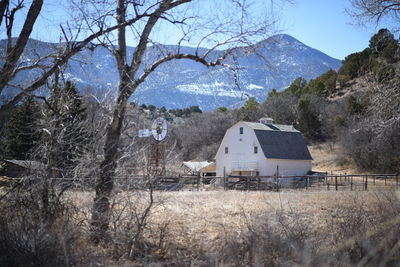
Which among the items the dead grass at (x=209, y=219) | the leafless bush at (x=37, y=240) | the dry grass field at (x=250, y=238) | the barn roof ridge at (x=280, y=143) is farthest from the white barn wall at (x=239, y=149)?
the leafless bush at (x=37, y=240)

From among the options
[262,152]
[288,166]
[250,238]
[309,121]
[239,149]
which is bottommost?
[250,238]

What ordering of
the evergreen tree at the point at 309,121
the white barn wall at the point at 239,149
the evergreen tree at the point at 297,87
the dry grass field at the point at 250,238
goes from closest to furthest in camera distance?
the dry grass field at the point at 250,238 → the white barn wall at the point at 239,149 → the evergreen tree at the point at 309,121 → the evergreen tree at the point at 297,87

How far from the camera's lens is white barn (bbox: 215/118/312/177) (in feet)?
143

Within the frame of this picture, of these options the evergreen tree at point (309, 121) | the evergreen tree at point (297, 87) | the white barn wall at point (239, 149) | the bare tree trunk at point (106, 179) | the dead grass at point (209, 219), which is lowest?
the dead grass at point (209, 219)

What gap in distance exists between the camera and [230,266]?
7047 mm

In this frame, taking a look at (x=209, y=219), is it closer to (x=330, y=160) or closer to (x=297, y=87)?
(x=330, y=160)

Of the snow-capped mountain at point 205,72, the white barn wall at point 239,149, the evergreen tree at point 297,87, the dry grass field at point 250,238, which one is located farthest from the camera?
the evergreen tree at point 297,87

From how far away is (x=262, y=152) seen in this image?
142 ft

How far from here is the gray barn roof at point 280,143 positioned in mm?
43531

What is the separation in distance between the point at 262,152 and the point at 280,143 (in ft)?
9.26

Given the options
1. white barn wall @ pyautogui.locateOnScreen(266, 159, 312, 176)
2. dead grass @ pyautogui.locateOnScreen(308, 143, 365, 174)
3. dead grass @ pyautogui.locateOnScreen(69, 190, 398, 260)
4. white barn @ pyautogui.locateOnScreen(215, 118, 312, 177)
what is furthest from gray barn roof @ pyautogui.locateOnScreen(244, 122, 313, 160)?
dead grass @ pyautogui.locateOnScreen(69, 190, 398, 260)

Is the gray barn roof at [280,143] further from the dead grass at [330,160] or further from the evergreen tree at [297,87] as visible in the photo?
the evergreen tree at [297,87]

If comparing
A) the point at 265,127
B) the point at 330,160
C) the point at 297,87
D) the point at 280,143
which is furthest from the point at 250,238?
the point at 297,87

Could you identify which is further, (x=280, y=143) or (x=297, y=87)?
(x=297, y=87)
